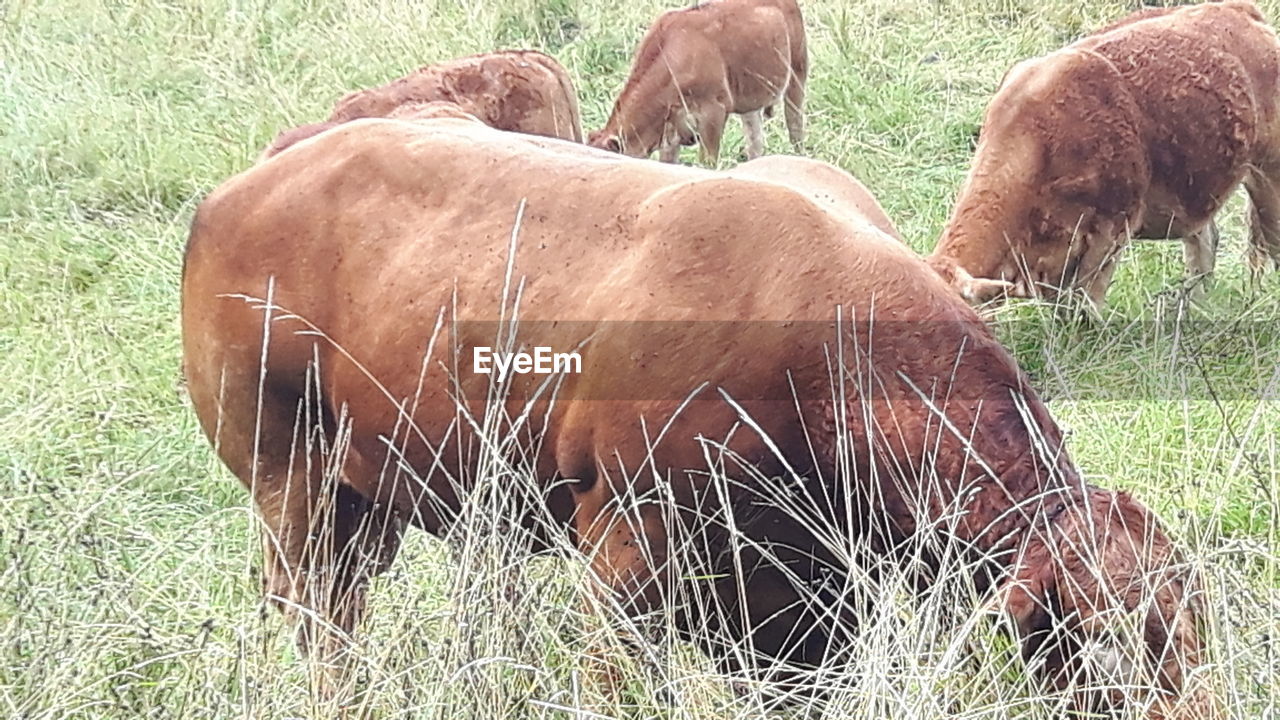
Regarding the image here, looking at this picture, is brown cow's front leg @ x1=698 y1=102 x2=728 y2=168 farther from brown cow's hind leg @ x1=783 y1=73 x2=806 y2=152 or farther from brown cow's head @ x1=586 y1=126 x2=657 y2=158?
brown cow's hind leg @ x1=783 y1=73 x2=806 y2=152

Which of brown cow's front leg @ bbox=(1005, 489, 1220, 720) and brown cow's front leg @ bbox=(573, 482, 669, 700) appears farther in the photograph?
brown cow's front leg @ bbox=(573, 482, 669, 700)

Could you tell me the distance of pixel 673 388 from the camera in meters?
2.88

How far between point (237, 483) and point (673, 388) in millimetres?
2535

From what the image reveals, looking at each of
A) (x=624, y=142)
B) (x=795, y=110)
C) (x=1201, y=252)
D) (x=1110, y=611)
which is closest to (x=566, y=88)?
(x=624, y=142)

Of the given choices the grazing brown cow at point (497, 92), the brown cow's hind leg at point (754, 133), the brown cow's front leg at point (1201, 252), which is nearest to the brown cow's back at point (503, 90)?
the grazing brown cow at point (497, 92)

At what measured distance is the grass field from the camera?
2697mm

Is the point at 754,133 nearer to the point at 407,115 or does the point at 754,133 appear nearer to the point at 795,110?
the point at 795,110

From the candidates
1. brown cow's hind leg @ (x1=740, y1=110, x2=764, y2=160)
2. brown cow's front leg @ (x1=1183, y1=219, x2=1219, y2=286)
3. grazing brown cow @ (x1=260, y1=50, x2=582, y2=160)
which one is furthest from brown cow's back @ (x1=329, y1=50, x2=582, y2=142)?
brown cow's front leg @ (x1=1183, y1=219, x2=1219, y2=286)

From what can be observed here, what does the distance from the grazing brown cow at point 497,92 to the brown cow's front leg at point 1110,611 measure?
4.86 metres

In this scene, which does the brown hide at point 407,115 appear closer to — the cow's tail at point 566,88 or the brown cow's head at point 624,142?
the cow's tail at point 566,88

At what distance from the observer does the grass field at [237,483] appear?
8.85ft

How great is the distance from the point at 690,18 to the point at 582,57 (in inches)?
42.7

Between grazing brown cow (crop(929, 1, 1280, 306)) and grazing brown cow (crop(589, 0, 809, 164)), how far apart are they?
3.06 m

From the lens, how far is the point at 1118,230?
5.93 meters
